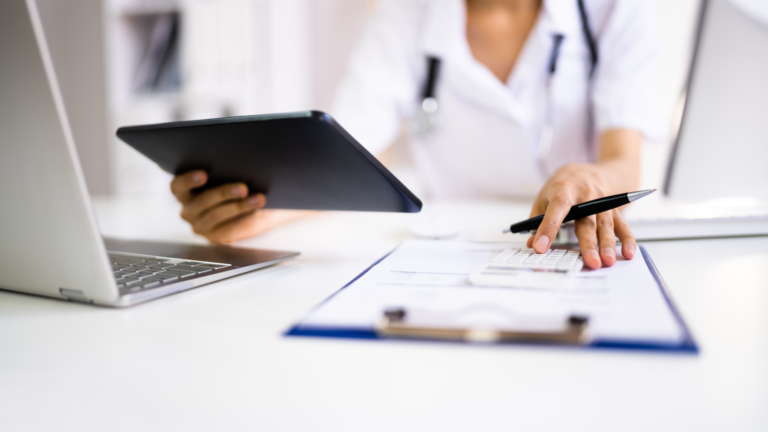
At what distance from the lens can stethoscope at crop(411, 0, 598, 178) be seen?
1.04m

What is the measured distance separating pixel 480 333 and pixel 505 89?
0.90 m

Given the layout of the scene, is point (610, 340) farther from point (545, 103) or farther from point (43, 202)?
point (545, 103)

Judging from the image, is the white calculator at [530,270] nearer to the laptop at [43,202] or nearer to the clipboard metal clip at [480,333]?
the clipboard metal clip at [480,333]

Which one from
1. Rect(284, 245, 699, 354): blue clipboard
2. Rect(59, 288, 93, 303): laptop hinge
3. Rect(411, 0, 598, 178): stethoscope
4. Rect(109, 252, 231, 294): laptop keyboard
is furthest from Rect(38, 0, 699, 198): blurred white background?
Rect(284, 245, 699, 354): blue clipboard

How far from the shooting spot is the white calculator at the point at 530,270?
1.05 feet

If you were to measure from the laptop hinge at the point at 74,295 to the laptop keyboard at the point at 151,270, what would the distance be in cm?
2

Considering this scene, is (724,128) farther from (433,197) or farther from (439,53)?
(433,197)

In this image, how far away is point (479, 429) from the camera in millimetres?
190

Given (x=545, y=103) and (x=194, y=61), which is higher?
(x=194, y=61)

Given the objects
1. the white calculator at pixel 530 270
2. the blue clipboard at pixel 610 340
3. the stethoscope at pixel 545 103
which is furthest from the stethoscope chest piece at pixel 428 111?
the blue clipboard at pixel 610 340

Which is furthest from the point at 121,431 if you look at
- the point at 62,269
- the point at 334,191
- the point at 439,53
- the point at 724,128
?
the point at 439,53

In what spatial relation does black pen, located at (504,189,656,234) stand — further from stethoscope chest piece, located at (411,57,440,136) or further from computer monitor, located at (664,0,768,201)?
stethoscope chest piece, located at (411,57,440,136)

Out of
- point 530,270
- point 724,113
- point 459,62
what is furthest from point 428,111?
point 530,270

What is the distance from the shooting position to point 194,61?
2.11 meters
